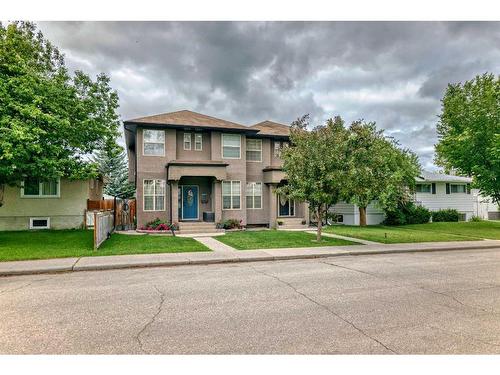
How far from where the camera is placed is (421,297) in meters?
6.45

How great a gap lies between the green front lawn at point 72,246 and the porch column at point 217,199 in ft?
19.8

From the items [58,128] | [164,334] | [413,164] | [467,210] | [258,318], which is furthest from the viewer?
[467,210]

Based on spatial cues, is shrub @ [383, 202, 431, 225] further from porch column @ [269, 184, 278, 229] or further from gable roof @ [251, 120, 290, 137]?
gable roof @ [251, 120, 290, 137]

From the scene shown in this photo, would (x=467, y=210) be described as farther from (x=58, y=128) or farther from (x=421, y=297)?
(x=58, y=128)

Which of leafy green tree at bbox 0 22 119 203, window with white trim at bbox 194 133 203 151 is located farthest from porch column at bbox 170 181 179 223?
leafy green tree at bbox 0 22 119 203

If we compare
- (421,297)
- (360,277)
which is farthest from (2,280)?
(421,297)

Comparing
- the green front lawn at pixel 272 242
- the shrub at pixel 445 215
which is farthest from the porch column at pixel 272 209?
the shrub at pixel 445 215

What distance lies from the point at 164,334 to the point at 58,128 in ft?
41.8

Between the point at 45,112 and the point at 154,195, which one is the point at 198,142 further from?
the point at 45,112

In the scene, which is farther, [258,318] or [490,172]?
[490,172]

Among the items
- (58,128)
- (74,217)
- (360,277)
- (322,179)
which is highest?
(58,128)

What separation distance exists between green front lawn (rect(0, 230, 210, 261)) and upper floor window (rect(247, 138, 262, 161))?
989 cm

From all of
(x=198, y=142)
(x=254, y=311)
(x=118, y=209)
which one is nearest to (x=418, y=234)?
(x=198, y=142)

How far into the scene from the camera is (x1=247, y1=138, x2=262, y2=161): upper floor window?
23.0 metres
